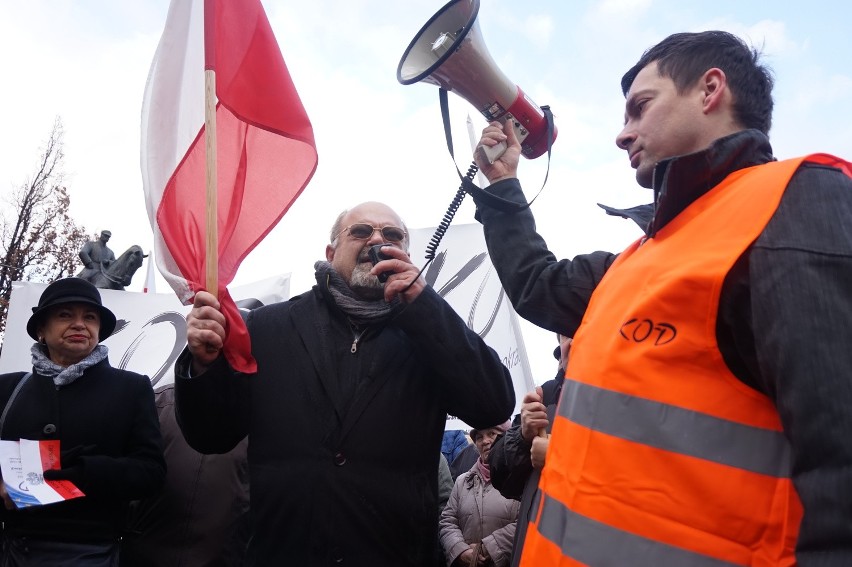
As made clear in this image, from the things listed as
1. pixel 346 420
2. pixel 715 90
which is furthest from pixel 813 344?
pixel 346 420

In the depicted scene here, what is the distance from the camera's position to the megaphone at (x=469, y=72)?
2.29 m

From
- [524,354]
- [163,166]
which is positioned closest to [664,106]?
[163,166]

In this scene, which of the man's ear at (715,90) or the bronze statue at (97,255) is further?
the bronze statue at (97,255)

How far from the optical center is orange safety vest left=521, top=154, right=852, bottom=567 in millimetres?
1119

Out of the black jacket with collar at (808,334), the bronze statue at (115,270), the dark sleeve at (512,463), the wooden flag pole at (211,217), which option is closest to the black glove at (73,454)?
the wooden flag pole at (211,217)

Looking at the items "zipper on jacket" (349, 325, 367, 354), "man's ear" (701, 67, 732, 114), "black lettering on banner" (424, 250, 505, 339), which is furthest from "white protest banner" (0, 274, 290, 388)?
"man's ear" (701, 67, 732, 114)

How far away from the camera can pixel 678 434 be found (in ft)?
3.89

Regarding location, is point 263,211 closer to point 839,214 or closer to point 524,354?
point 839,214

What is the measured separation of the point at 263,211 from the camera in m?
2.66

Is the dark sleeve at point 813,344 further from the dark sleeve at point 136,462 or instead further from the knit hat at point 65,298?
the knit hat at point 65,298

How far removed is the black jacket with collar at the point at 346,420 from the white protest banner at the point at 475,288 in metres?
3.33

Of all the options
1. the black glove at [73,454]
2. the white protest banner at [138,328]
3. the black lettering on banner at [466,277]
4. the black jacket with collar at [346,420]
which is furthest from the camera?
the black lettering on banner at [466,277]

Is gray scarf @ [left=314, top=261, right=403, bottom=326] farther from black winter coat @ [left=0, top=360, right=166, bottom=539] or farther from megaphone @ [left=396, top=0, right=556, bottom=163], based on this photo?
black winter coat @ [left=0, top=360, right=166, bottom=539]

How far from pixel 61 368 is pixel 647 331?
286cm
